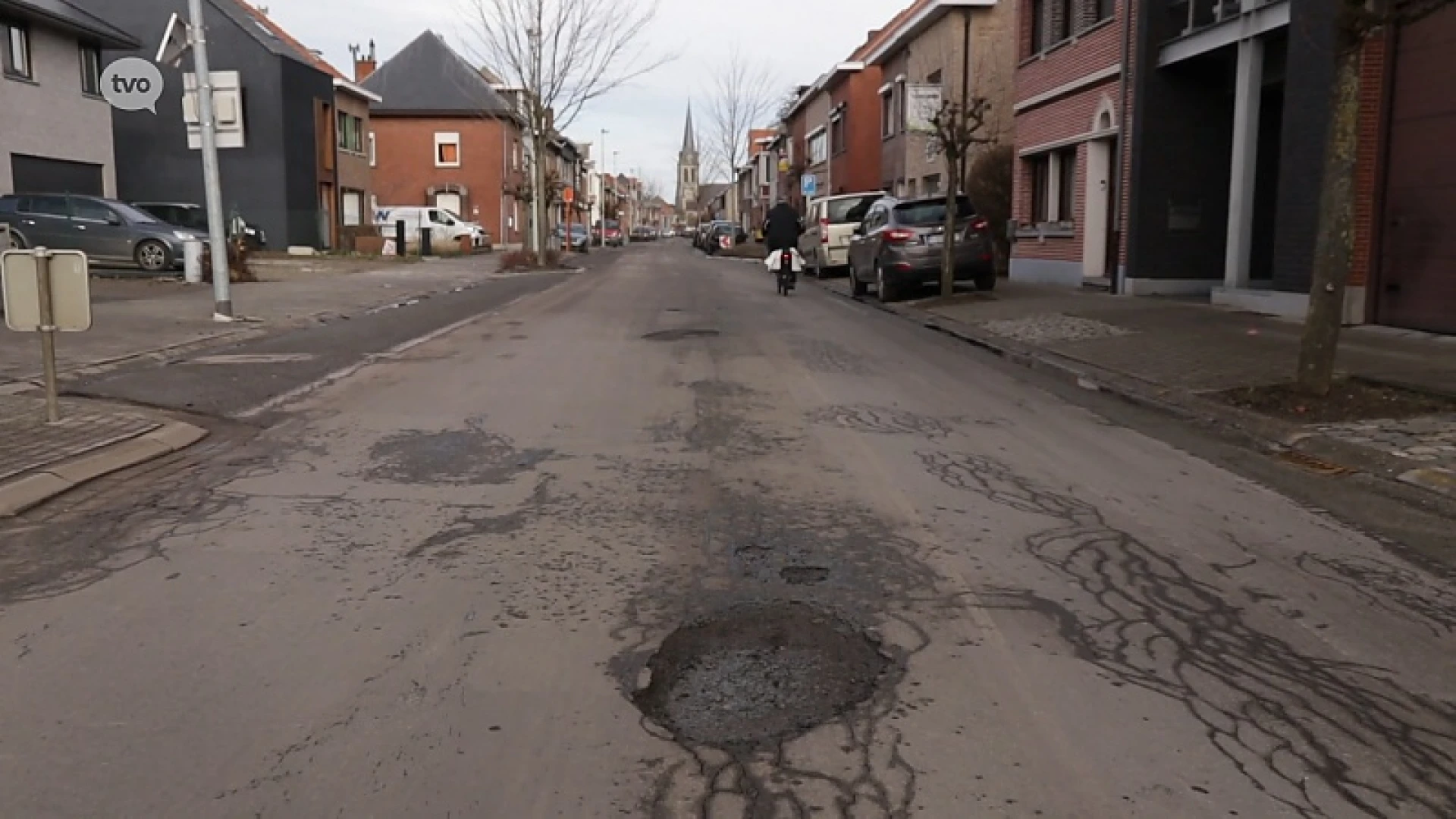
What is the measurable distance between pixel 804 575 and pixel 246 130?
36703 millimetres

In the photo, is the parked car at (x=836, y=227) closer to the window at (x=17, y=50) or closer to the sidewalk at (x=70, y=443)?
the window at (x=17, y=50)

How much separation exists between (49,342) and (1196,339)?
10.5m

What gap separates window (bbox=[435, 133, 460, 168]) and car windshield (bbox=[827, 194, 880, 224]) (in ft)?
112

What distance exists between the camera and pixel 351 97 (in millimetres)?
44875

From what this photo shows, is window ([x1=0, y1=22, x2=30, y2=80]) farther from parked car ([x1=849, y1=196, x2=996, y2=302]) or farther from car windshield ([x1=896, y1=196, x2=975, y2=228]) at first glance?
car windshield ([x1=896, y1=196, x2=975, y2=228])

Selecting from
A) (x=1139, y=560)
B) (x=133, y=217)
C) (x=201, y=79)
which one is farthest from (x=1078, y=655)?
(x=133, y=217)

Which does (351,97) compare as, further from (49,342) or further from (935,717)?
(935,717)

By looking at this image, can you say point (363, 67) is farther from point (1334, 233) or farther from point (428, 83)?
point (1334, 233)

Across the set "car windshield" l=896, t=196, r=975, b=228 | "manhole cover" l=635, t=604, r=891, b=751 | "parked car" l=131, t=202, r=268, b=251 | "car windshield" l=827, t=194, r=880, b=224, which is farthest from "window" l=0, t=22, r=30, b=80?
"manhole cover" l=635, t=604, r=891, b=751

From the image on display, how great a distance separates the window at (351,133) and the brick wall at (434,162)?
11121 mm

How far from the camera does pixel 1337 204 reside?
862 centimetres

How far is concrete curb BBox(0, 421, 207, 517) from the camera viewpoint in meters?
5.93

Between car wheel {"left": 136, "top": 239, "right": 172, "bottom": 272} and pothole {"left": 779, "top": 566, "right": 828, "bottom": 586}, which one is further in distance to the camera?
car wheel {"left": 136, "top": 239, "right": 172, "bottom": 272}

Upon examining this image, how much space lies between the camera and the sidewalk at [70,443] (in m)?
6.16
